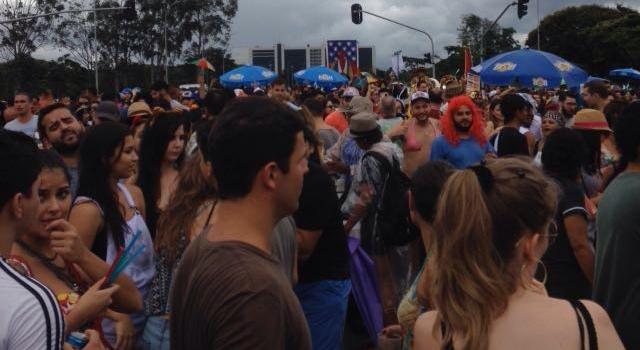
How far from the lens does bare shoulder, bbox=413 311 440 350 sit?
2.14m

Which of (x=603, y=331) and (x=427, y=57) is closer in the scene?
(x=603, y=331)

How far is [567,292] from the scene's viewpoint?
14.1ft

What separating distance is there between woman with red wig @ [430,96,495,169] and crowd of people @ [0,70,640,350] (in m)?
0.76

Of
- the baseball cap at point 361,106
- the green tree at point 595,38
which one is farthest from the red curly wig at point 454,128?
the green tree at point 595,38

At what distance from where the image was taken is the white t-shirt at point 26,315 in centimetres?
206

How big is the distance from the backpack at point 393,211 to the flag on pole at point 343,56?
21.9 m

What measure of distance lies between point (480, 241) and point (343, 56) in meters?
27.9

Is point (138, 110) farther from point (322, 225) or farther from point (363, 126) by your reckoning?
point (322, 225)

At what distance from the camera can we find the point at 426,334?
2164 mm

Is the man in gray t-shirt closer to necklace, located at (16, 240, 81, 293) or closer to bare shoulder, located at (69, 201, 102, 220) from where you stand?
bare shoulder, located at (69, 201, 102, 220)

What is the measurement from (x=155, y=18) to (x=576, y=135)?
60.4 m

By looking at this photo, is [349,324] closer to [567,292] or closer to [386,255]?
[386,255]

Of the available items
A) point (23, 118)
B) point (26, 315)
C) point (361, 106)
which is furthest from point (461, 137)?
point (23, 118)

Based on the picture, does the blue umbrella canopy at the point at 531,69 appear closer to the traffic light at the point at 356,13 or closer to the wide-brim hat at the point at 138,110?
the wide-brim hat at the point at 138,110
